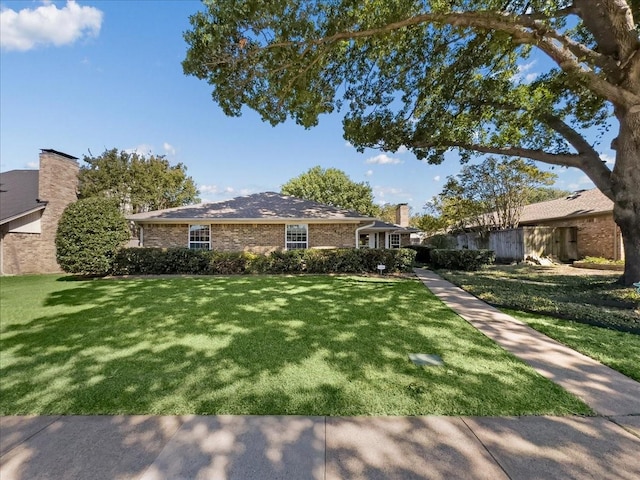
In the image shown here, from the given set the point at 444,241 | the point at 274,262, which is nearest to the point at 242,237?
the point at 274,262

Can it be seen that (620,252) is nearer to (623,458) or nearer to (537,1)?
(537,1)

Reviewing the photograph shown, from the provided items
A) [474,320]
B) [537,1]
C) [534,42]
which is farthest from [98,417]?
[537,1]

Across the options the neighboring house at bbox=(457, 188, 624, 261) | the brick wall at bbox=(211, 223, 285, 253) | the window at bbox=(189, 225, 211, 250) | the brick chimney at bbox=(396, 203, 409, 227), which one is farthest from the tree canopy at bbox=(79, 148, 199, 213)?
the neighboring house at bbox=(457, 188, 624, 261)

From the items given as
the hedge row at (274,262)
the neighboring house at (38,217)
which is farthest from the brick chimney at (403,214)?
the neighboring house at (38,217)

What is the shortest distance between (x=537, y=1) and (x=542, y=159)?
4.63 meters

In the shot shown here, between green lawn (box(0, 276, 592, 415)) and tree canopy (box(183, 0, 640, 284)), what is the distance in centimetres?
612

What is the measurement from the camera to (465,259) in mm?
14695

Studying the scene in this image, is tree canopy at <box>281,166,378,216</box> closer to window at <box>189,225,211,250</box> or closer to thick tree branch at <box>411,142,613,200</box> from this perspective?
window at <box>189,225,211,250</box>

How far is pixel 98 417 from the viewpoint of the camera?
2.95 meters

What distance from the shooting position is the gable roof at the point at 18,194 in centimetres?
1510

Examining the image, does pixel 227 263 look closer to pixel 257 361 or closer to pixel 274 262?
pixel 274 262

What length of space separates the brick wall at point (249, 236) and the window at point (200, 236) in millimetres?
209

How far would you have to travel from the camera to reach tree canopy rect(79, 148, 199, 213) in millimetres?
23219

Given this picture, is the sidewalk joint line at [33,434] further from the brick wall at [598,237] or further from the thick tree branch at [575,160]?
the brick wall at [598,237]
